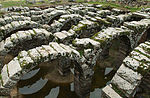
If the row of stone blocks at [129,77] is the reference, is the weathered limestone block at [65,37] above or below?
above

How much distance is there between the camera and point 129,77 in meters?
4.86

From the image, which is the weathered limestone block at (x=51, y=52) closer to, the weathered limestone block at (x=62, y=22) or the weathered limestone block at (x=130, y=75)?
the weathered limestone block at (x=130, y=75)

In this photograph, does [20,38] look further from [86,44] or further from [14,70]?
[86,44]

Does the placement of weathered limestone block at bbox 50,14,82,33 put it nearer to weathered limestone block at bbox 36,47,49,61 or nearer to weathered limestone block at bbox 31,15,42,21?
weathered limestone block at bbox 31,15,42,21

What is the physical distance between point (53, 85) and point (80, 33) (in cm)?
402

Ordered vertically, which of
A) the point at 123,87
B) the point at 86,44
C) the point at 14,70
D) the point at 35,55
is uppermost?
the point at 86,44

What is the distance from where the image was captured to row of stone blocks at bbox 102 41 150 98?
4.74 meters

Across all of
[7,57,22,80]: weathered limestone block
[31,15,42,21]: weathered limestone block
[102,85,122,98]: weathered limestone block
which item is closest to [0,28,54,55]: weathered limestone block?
[7,57,22,80]: weathered limestone block

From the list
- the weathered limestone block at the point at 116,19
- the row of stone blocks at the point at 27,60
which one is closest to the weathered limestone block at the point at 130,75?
the row of stone blocks at the point at 27,60

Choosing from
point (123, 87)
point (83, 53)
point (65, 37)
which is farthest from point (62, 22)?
point (123, 87)

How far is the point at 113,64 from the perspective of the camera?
1084 cm

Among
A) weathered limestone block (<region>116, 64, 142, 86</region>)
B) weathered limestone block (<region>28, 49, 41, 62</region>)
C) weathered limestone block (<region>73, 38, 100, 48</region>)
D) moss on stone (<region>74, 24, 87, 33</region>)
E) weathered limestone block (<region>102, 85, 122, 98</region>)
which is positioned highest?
moss on stone (<region>74, 24, 87, 33</region>)

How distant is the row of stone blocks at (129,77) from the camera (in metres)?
4.74

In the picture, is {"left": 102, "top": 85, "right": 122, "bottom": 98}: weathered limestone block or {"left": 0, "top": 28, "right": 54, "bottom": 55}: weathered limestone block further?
{"left": 0, "top": 28, "right": 54, "bottom": 55}: weathered limestone block
